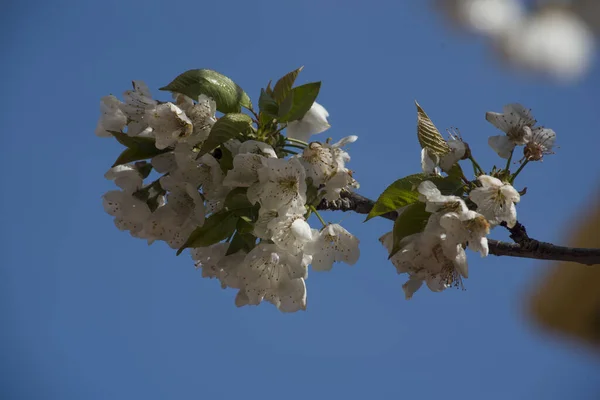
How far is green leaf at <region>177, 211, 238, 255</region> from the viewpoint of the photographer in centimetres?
69

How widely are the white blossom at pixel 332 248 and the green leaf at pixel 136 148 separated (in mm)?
200

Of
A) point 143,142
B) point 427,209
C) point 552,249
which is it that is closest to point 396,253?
point 427,209

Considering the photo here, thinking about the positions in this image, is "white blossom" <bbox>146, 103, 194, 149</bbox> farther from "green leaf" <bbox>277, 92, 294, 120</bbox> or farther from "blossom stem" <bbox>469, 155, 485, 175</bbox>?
"blossom stem" <bbox>469, 155, 485, 175</bbox>

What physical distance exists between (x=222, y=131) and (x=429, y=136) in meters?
0.23

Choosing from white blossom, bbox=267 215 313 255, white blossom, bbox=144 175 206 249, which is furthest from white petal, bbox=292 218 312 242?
white blossom, bbox=144 175 206 249

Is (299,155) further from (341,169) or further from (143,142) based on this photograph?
(143,142)

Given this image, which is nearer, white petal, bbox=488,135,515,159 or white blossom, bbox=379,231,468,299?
white blossom, bbox=379,231,468,299

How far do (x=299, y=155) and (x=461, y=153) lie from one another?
17 cm

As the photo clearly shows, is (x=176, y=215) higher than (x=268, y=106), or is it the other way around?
(x=268, y=106)

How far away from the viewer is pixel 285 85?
0.74 m

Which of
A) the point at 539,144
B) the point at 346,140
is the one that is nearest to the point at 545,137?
the point at 539,144

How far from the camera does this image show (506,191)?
65 cm

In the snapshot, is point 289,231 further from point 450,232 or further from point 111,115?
point 111,115

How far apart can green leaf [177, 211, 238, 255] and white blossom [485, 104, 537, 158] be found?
1.02ft
